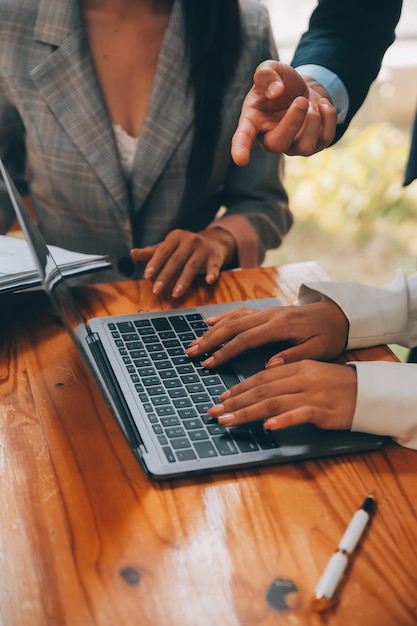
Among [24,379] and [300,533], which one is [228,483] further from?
[24,379]

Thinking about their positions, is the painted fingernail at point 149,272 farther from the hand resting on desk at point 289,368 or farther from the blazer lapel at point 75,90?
the blazer lapel at point 75,90

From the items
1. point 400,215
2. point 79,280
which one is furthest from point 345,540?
point 400,215

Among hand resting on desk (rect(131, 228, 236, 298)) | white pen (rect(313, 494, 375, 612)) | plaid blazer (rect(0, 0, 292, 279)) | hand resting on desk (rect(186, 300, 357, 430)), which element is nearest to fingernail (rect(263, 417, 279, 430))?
hand resting on desk (rect(186, 300, 357, 430))

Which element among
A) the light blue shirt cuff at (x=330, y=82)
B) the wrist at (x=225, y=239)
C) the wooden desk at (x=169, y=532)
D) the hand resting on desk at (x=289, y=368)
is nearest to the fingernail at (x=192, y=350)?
the hand resting on desk at (x=289, y=368)

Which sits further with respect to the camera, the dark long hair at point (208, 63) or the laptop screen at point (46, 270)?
the dark long hair at point (208, 63)

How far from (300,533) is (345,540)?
0.13ft

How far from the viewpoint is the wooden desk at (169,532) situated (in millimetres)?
567

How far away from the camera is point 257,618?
56 cm

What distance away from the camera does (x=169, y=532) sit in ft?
2.09

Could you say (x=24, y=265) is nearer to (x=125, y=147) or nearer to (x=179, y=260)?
(x=179, y=260)

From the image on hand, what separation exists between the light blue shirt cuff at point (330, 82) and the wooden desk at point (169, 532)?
635 mm

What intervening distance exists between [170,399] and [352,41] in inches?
29.1

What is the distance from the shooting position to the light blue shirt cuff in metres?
1.18

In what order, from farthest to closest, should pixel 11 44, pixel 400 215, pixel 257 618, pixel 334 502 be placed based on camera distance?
1. pixel 400 215
2. pixel 11 44
3. pixel 334 502
4. pixel 257 618
